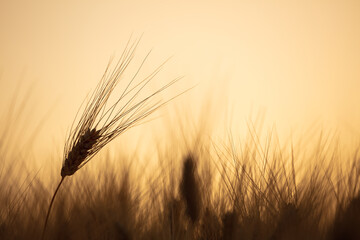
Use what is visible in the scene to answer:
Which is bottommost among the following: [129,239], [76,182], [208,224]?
[129,239]

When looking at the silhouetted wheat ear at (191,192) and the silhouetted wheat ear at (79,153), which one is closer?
the silhouetted wheat ear at (79,153)

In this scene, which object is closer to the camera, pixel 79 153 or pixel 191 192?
pixel 79 153

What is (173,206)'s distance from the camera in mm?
1759

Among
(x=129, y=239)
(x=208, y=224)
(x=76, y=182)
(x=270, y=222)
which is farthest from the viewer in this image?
(x=76, y=182)

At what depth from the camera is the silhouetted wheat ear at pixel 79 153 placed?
1.29m

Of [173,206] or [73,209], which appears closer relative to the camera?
[173,206]

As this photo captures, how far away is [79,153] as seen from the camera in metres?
1.30

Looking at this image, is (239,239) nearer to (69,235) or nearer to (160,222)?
(160,222)

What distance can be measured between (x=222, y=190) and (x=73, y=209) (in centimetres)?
61

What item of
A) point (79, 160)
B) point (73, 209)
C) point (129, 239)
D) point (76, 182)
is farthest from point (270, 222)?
point (76, 182)

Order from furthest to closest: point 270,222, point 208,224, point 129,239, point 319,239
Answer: point 208,224
point 270,222
point 319,239
point 129,239

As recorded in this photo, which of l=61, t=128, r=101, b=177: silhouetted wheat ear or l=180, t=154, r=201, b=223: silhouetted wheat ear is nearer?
l=61, t=128, r=101, b=177: silhouetted wheat ear

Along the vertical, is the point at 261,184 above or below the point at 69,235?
above

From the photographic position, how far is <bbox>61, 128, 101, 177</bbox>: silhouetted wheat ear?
4.24 feet
